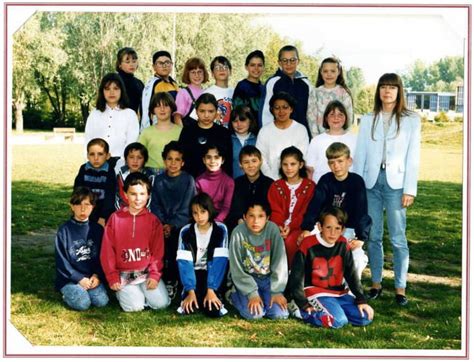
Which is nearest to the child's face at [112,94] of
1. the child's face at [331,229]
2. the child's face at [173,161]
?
the child's face at [173,161]

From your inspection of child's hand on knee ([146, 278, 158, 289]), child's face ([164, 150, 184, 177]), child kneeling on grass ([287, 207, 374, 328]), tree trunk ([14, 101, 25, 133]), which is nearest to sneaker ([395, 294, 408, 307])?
child kneeling on grass ([287, 207, 374, 328])

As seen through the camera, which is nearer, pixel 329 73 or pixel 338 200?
pixel 338 200

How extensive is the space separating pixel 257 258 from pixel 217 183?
36.0 inches

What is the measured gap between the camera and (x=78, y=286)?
549 cm

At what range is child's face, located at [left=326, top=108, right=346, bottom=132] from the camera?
5977mm

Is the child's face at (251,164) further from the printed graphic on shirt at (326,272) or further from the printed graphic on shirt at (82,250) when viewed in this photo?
Result: the printed graphic on shirt at (82,250)

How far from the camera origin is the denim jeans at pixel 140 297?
5.46m

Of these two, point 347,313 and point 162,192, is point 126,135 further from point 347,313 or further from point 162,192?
point 347,313

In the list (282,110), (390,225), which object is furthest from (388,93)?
(390,225)

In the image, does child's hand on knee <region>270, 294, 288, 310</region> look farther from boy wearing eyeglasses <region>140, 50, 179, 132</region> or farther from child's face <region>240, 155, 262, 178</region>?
boy wearing eyeglasses <region>140, 50, 179, 132</region>

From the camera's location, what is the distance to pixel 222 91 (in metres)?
6.90

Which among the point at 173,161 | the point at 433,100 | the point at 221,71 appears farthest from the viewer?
the point at 433,100

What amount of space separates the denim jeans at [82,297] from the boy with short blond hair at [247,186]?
1.36 meters

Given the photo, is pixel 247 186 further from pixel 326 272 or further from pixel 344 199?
pixel 326 272
